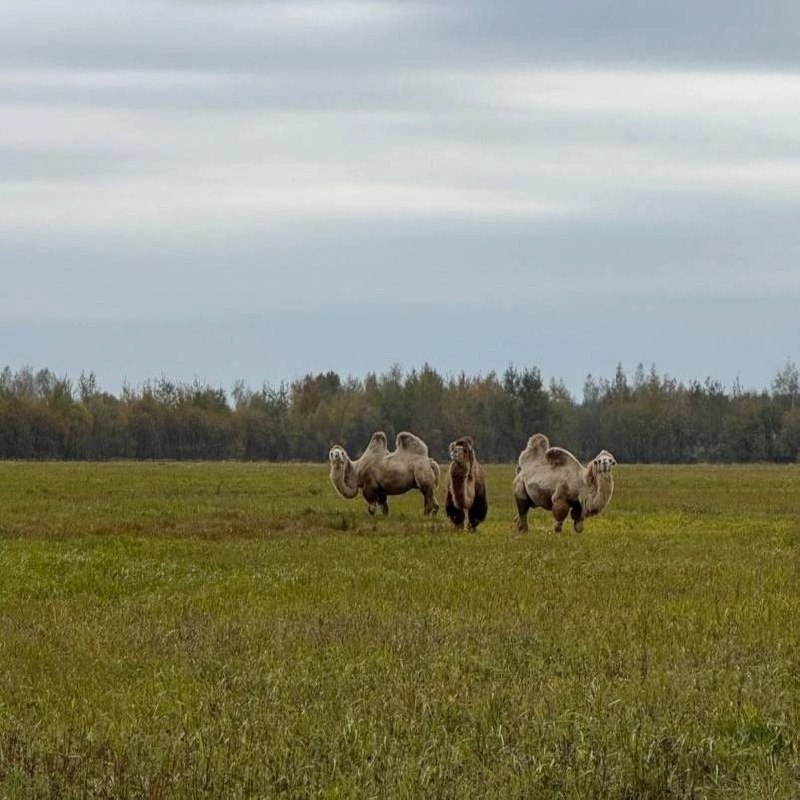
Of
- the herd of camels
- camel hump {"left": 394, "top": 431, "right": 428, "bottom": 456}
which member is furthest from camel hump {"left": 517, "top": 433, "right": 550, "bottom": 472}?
camel hump {"left": 394, "top": 431, "right": 428, "bottom": 456}

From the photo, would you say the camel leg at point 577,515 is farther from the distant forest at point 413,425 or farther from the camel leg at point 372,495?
the distant forest at point 413,425

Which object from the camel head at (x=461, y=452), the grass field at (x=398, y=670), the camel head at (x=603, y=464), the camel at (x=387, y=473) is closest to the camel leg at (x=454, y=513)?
the camel head at (x=461, y=452)

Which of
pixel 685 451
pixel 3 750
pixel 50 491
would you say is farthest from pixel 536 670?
pixel 685 451

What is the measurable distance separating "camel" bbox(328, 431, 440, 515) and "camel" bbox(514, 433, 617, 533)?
14.9ft

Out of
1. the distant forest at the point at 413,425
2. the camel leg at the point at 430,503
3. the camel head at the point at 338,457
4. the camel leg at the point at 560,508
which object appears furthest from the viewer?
the distant forest at the point at 413,425

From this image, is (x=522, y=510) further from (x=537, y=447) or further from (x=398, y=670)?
(x=398, y=670)

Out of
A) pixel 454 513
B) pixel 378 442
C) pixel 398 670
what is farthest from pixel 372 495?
pixel 398 670

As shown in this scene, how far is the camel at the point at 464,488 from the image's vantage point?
89.3ft

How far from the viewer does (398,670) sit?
10961 mm

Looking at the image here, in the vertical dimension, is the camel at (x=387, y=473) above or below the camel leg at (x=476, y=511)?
above

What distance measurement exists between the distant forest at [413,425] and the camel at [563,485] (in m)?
93.7

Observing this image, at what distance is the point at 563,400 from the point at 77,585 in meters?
137

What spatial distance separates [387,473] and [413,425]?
9492cm

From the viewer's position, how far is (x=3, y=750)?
8469 mm
